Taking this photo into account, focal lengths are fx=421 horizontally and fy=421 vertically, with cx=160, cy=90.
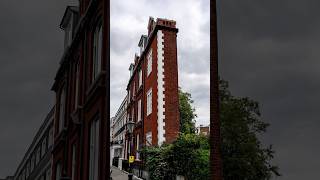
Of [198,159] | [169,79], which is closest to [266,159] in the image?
[198,159]

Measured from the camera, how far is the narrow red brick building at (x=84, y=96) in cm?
1105

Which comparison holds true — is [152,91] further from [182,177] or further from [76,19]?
[76,19]

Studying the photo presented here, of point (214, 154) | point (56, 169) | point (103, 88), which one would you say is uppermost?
point (103, 88)

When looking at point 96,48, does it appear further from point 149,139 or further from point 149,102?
point 149,139

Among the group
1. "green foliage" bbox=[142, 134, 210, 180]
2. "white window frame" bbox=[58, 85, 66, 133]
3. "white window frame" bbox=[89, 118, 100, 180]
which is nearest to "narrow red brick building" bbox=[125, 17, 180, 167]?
"green foliage" bbox=[142, 134, 210, 180]

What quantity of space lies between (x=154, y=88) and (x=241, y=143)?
3036 millimetres

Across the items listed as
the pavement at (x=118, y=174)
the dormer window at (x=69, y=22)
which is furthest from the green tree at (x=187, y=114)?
the dormer window at (x=69, y=22)

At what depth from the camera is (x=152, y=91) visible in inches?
477

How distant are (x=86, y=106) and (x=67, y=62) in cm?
603

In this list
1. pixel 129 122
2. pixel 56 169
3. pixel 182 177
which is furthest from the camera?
pixel 56 169

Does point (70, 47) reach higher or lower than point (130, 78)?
higher

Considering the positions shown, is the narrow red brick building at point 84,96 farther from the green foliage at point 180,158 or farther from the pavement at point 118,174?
the green foliage at point 180,158

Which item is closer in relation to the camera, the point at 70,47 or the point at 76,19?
the point at 70,47

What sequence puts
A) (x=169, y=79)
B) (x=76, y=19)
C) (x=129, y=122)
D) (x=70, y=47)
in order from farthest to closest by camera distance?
(x=76, y=19) < (x=70, y=47) < (x=169, y=79) < (x=129, y=122)
